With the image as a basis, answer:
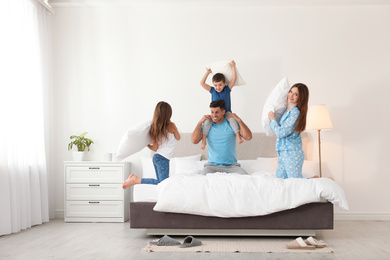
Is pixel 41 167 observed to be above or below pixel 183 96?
below

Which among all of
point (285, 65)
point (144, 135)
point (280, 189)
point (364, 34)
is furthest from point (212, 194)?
point (364, 34)

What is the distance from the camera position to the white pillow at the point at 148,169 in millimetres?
5023

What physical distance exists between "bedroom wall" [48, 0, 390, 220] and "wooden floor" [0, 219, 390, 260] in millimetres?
1013

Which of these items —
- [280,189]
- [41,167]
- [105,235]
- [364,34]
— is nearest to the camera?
A: [280,189]

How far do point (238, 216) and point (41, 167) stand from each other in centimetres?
255

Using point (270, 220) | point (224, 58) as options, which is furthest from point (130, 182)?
point (224, 58)

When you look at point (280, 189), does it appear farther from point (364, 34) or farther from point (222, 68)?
point (364, 34)

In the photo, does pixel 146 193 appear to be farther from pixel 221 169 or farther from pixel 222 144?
pixel 222 144

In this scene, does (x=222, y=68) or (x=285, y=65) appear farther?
(x=285, y=65)

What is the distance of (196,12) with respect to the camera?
544 cm

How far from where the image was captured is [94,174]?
195 inches

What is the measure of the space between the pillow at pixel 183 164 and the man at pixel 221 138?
42cm

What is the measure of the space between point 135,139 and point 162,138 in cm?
27

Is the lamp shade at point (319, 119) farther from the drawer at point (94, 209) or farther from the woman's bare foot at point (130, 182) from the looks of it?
the drawer at point (94, 209)
